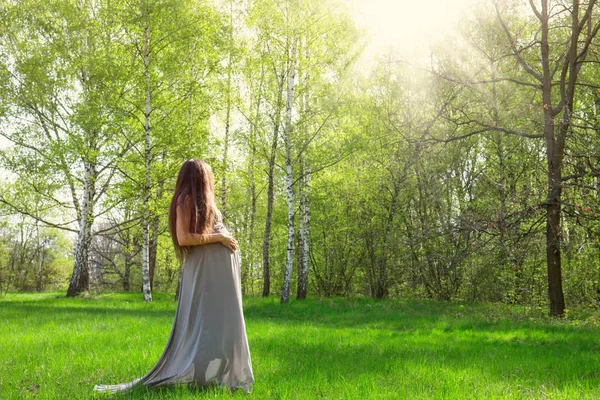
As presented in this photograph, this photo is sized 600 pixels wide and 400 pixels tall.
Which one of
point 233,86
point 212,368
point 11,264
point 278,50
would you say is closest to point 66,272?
point 11,264

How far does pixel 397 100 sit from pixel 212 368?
62.0 feet

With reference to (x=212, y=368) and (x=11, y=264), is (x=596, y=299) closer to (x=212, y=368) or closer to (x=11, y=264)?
(x=212, y=368)

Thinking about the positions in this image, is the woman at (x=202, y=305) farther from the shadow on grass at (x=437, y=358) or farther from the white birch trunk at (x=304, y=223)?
the white birch trunk at (x=304, y=223)

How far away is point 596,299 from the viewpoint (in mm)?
16891

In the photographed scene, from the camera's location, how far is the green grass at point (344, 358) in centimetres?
489

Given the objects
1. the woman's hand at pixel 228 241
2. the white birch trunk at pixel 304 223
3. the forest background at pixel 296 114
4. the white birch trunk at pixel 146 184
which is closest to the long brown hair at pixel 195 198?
the woman's hand at pixel 228 241

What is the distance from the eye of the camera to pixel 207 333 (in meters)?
4.93

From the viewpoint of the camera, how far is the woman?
4.85m

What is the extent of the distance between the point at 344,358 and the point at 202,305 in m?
2.83

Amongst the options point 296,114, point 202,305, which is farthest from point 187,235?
point 296,114

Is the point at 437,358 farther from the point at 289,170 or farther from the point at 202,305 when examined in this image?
the point at 289,170

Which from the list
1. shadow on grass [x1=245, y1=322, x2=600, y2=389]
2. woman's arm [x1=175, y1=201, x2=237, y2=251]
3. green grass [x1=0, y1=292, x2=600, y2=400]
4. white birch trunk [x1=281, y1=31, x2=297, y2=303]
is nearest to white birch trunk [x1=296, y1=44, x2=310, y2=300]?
white birch trunk [x1=281, y1=31, x2=297, y2=303]

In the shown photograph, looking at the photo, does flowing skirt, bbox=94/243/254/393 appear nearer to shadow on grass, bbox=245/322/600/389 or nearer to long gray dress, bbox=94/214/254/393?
long gray dress, bbox=94/214/254/393

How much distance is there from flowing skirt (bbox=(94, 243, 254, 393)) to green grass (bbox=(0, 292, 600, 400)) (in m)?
0.18
